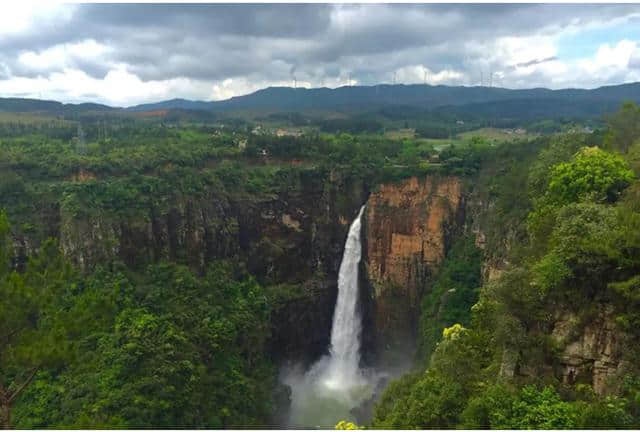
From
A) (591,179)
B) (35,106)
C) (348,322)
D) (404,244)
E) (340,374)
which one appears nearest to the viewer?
(591,179)

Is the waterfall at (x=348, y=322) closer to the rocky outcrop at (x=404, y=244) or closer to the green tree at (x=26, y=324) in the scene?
the rocky outcrop at (x=404, y=244)

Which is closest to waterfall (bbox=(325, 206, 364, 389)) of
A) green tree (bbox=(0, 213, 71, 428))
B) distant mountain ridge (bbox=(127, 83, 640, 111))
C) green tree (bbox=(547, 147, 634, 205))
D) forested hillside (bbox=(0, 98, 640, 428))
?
forested hillside (bbox=(0, 98, 640, 428))

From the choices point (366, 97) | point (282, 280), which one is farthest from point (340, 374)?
point (366, 97)

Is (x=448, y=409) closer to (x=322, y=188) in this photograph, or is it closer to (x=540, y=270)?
(x=540, y=270)

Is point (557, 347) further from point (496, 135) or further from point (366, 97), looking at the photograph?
point (366, 97)

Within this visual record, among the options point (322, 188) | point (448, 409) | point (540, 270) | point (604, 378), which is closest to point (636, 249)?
point (540, 270)
